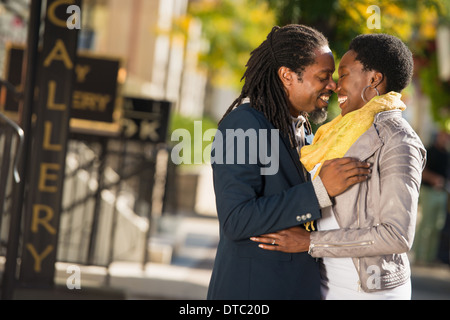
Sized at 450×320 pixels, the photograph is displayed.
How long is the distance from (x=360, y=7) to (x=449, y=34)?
3621 millimetres

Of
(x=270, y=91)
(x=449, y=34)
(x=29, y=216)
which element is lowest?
(x=29, y=216)

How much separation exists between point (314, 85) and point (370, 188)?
0.49 metres

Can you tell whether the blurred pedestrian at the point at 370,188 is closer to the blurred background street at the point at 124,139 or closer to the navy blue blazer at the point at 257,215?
the navy blue blazer at the point at 257,215

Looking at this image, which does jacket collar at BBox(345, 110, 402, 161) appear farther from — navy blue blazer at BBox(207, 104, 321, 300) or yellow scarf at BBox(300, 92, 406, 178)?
navy blue blazer at BBox(207, 104, 321, 300)

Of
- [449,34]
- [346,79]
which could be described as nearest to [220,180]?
[346,79]

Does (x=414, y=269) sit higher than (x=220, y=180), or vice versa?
(x=220, y=180)

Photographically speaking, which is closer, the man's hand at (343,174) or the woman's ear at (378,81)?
the man's hand at (343,174)

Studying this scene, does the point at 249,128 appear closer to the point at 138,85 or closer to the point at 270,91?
the point at 270,91

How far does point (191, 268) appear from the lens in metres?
9.68

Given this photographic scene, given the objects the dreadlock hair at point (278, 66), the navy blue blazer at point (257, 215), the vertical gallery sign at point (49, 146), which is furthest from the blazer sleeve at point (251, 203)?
the vertical gallery sign at point (49, 146)

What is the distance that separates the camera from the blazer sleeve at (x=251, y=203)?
8.32 feet

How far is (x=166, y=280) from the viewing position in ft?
26.6

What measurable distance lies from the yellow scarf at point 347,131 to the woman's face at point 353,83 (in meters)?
0.07
